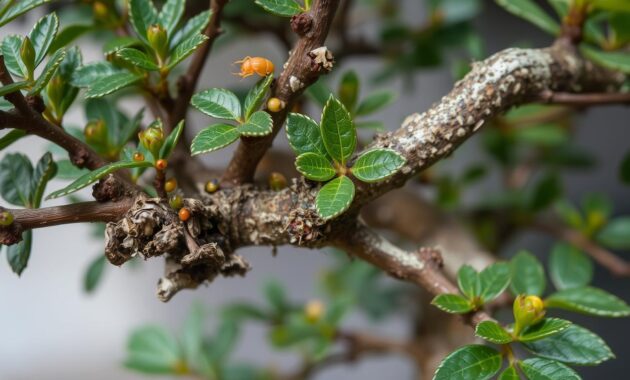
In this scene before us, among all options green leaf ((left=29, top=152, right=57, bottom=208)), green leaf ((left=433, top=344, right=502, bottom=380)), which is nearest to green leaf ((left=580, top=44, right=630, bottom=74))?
green leaf ((left=433, top=344, right=502, bottom=380))

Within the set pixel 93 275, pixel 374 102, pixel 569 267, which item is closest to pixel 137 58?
pixel 374 102

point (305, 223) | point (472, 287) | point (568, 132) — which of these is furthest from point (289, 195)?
point (568, 132)

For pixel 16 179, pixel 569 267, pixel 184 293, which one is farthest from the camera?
pixel 184 293

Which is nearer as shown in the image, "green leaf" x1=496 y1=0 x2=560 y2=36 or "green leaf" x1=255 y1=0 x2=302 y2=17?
"green leaf" x1=255 y1=0 x2=302 y2=17

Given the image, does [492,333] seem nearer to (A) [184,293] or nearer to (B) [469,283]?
(B) [469,283]

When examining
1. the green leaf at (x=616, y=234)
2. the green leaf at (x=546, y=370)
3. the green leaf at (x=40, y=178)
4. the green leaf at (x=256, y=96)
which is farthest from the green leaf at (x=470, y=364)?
the green leaf at (x=616, y=234)

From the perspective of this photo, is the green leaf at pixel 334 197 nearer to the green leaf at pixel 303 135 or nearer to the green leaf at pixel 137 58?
the green leaf at pixel 303 135

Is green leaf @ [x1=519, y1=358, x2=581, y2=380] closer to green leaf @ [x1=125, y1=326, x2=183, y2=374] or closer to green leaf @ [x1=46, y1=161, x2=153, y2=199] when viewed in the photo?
green leaf @ [x1=46, y1=161, x2=153, y2=199]
